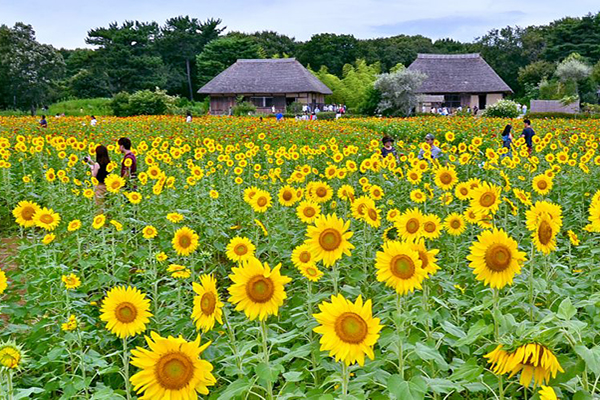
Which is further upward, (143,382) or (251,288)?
(251,288)

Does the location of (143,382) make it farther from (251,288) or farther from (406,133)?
(406,133)

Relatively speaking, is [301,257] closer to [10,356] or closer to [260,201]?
[10,356]

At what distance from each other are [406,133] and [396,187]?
28.5 feet

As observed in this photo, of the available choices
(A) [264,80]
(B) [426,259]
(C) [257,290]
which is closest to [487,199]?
(B) [426,259]

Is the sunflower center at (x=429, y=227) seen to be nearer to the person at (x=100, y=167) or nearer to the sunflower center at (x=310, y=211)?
the sunflower center at (x=310, y=211)

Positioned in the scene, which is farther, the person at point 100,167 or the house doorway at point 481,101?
the house doorway at point 481,101

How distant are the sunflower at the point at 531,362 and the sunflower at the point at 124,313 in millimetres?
1248

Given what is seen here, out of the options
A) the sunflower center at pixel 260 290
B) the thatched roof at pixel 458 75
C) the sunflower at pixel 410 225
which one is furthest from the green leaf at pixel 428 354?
the thatched roof at pixel 458 75

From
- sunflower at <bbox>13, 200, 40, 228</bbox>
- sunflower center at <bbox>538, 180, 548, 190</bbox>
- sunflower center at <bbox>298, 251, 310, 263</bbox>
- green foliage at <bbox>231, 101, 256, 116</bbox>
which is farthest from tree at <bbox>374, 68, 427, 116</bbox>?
sunflower center at <bbox>298, 251, 310, 263</bbox>

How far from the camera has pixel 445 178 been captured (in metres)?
4.18

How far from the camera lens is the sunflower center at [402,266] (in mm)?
1812

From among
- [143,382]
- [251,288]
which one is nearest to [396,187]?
[251,288]

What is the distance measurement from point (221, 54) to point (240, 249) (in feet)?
150

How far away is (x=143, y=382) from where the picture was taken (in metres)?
1.33
